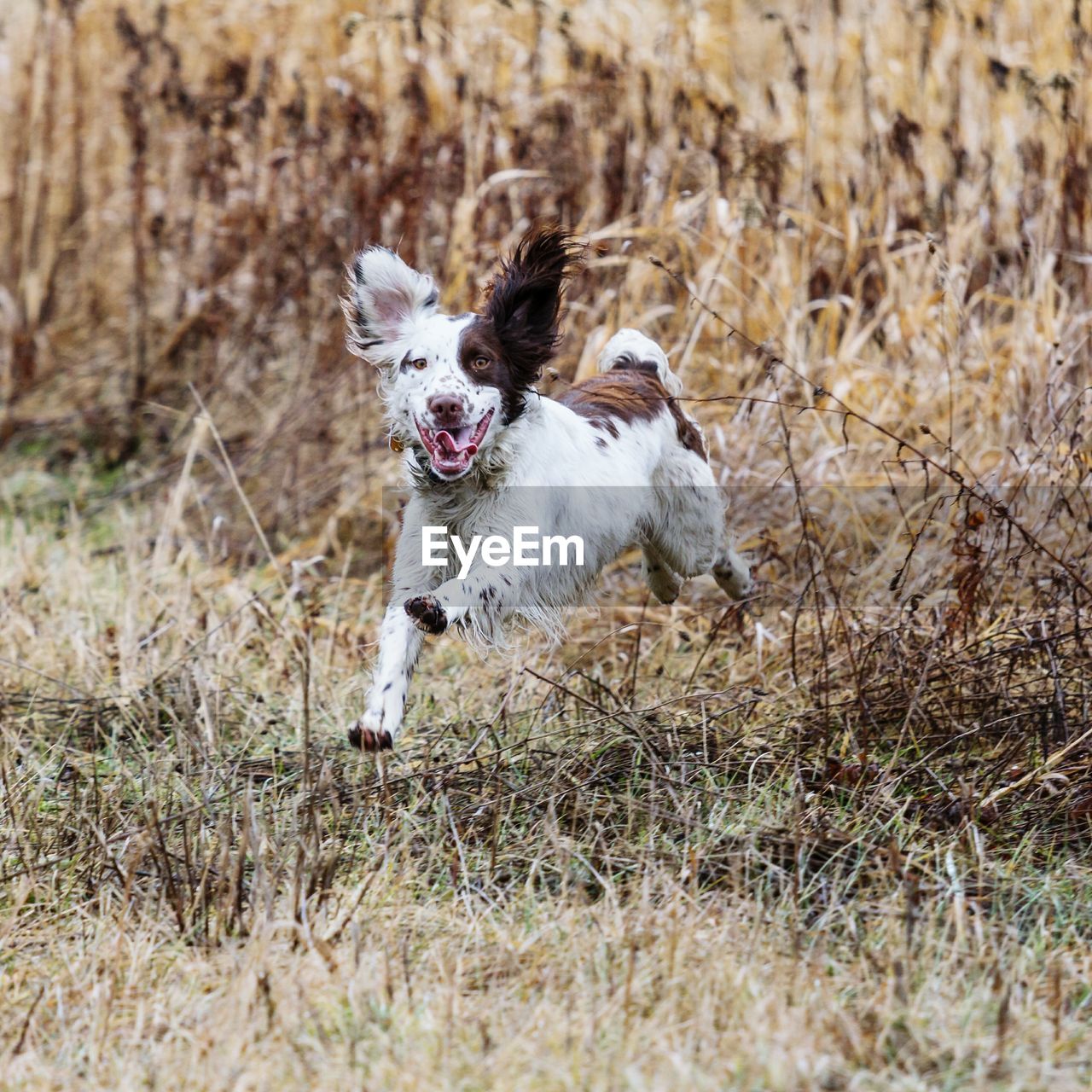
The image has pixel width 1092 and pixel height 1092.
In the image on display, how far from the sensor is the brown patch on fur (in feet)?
12.0

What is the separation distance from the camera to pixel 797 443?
522 centimetres

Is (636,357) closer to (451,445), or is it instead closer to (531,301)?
(531,301)

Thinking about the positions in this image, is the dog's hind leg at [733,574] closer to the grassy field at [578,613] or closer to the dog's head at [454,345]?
the grassy field at [578,613]

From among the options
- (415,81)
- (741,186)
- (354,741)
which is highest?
(415,81)

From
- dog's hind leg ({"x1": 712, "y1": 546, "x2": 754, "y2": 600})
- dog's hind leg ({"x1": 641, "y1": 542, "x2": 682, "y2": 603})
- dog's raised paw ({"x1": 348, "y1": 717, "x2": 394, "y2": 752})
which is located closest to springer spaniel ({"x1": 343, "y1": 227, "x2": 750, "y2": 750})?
dog's raised paw ({"x1": 348, "y1": 717, "x2": 394, "y2": 752})

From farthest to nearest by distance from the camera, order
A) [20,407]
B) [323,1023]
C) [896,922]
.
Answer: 1. [20,407]
2. [896,922]
3. [323,1023]

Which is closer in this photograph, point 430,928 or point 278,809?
point 430,928

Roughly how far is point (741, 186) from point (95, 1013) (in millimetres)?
4382

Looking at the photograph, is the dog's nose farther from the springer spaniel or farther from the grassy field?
the grassy field

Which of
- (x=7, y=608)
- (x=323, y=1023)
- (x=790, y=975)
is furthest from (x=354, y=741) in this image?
(x=7, y=608)

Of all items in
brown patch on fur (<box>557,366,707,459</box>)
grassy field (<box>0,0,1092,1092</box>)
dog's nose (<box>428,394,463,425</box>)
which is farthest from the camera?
brown patch on fur (<box>557,366,707,459</box>)

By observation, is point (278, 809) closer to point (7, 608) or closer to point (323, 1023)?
point (323, 1023)

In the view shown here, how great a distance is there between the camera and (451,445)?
3105 mm

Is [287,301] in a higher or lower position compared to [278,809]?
higher
